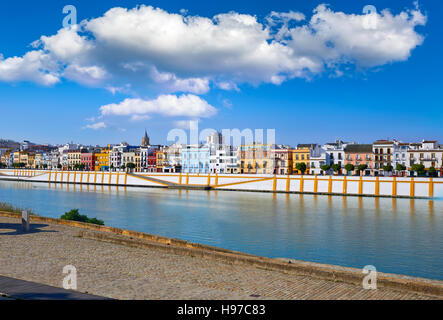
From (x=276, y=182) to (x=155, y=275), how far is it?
69468 millimetres

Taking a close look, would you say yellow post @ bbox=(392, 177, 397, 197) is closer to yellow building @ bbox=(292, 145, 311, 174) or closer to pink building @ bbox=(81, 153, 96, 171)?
yellow building @ bbox=(292, 145, 311, 174)

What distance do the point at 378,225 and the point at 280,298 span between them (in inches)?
1078

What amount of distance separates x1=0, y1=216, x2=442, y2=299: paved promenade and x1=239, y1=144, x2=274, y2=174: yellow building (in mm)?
89755

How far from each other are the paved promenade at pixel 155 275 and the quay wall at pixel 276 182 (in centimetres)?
6078

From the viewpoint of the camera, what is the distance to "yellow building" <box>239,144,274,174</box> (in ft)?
338

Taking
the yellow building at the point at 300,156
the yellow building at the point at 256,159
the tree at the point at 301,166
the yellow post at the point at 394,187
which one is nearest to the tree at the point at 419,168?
the yellow post at the point at 394,187

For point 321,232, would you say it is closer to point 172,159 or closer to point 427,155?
point 427,155

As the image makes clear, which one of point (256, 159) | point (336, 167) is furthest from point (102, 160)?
point (336, 167)

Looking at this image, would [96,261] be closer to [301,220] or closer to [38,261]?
[38,261]

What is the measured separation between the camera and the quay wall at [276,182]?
210 feet

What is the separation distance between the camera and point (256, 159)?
105 meters
